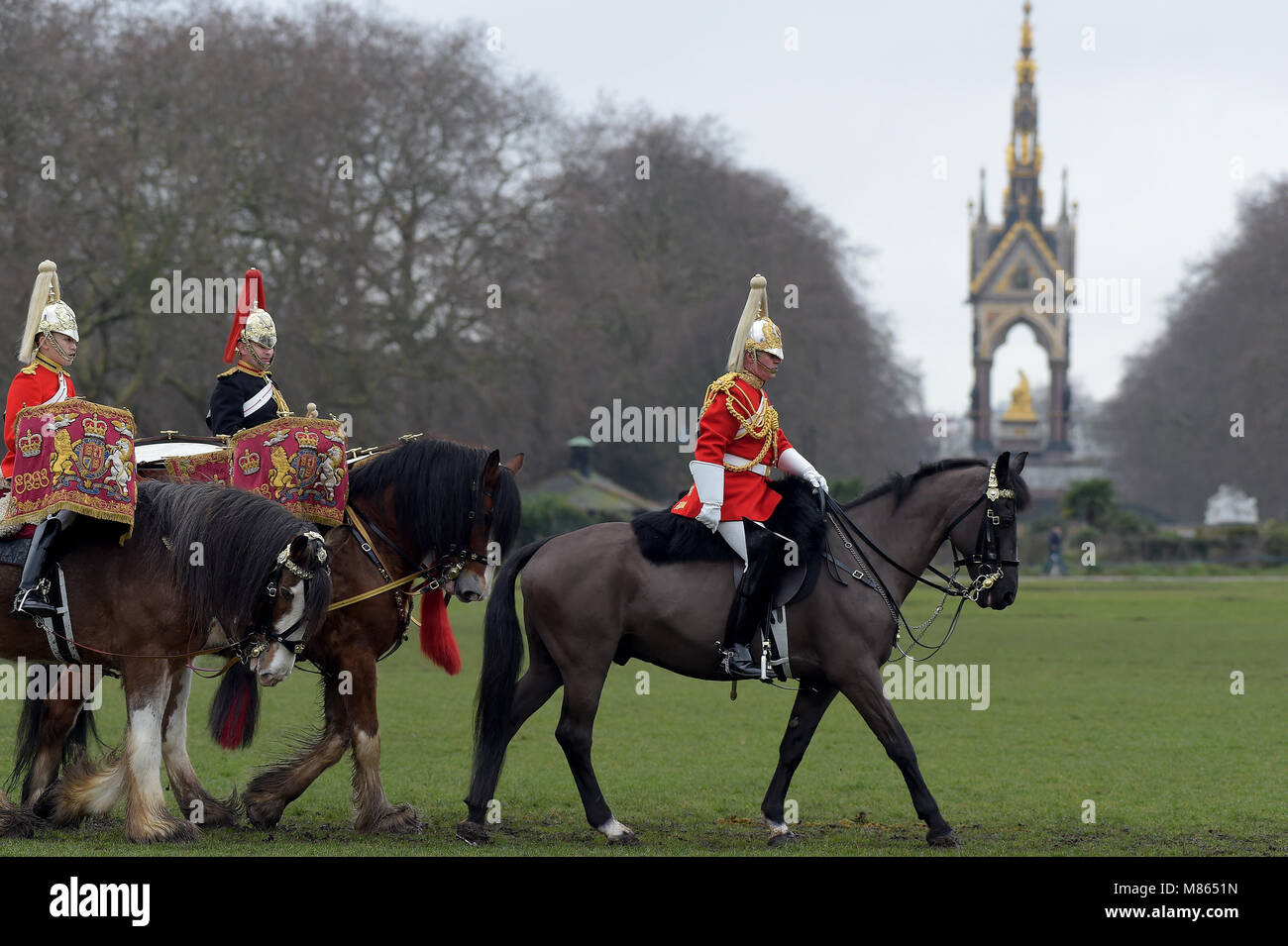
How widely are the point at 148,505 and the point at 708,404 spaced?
3.06 m

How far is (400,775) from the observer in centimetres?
1190

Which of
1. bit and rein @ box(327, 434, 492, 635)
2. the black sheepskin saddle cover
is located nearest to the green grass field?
bit and rein @ box(327, 434, 492, 635)

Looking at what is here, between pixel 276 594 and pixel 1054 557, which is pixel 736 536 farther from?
pixel 1054 557

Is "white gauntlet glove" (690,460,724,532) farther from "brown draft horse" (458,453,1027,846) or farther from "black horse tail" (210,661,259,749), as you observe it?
"black horse tail" (210,661,259,749)

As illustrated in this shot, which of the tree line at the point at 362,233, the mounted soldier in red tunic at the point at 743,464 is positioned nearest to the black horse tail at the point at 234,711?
the mounted soldier in red tunic at the point at 743,464

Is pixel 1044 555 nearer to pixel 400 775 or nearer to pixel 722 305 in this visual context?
pixel 722 305

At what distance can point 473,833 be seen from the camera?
9.09 meters

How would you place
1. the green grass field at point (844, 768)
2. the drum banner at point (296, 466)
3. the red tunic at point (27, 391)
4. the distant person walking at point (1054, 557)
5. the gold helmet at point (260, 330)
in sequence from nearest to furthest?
the red tunic at point (27, 391), the green grass field at point (844, 768), the drum banner at point (296, 466), the gold helmet at point (260, 330), the distant person walking at point (1054, 557)

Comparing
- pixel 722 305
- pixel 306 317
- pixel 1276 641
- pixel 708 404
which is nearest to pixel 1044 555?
pixel 722 305

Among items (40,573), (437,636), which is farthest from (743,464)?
(40,573)

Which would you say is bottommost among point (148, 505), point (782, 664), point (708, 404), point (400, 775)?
point (400, 775)

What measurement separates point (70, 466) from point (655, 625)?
313 centimetres

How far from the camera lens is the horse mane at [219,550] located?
869 cm

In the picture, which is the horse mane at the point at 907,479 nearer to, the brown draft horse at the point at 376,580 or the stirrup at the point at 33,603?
the brown draft horse at the point at 376,580
